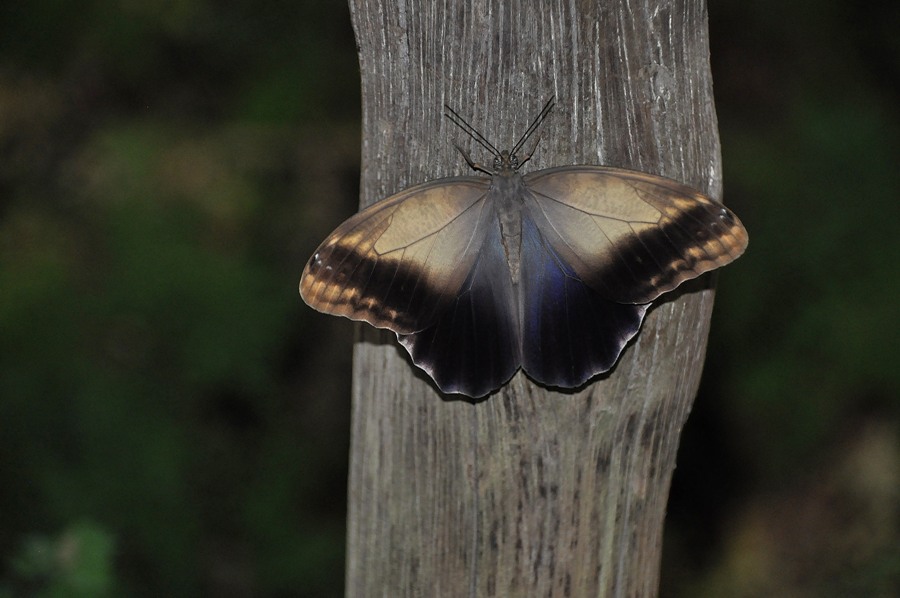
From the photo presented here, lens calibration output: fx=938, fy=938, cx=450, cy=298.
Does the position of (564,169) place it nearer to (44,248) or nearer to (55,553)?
(55,553)

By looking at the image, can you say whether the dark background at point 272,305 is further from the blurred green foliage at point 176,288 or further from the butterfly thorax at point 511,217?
the butterfly thorax at point 511,217

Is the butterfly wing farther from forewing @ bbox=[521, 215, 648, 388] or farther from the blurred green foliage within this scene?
the blurred green foliage

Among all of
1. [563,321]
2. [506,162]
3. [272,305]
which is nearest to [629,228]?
[563,321]

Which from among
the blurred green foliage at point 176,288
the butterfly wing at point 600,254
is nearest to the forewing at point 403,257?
the butterfly wing at point 600,254

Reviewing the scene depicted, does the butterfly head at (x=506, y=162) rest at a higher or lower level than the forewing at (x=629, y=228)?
higher

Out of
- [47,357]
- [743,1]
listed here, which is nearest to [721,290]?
[743,1]

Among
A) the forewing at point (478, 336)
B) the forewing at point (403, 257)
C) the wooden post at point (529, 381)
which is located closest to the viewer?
the wooden post at point (529, 381)
